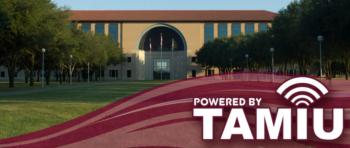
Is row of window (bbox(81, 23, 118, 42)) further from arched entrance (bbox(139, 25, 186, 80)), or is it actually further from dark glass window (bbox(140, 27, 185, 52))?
dark glass window (bbox(140, 27, 185, 52))

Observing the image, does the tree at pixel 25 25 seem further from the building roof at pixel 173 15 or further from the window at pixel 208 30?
the window at pixel 208 30

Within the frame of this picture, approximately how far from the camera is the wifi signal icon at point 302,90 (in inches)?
404

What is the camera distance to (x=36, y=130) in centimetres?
1655

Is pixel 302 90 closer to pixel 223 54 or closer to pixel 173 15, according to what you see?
pixel 223 54

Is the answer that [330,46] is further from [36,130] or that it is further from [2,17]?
[36,130]

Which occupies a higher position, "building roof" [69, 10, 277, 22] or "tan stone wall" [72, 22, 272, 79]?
"building roof" [69, 10, 277, 22]

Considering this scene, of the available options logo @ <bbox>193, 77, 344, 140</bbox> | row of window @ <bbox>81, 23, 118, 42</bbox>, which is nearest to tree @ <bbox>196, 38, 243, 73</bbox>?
row of window @ <bbox>81, 23, 118, 42</bbox>

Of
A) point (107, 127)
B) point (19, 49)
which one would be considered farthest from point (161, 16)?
point (107, 127)

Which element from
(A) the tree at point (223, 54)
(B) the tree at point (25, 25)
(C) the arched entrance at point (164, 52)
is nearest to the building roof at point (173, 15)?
(C) the arched entrance at point (164, 52)

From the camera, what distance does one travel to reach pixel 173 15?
6954 inches

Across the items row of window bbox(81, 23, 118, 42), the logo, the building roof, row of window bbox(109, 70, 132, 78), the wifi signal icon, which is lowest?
row of window bbox(109, 70, 132, 78)

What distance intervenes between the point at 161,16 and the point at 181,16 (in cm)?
587

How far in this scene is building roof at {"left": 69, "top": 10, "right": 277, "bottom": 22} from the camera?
170m

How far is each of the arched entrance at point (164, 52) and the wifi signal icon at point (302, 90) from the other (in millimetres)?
160149
